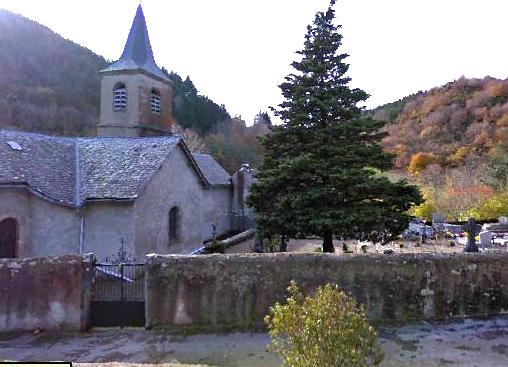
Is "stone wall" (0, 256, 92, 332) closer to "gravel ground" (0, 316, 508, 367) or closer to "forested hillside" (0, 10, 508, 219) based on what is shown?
"gravel ground" (0, 316, 508, 367)

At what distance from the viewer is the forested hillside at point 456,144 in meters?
38.4

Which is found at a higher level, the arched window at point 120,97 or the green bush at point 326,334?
the arched window at point 120,97

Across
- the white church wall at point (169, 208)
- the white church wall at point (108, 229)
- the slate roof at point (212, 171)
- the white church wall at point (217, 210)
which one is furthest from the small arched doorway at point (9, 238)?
the slate roof at point (212, 171)

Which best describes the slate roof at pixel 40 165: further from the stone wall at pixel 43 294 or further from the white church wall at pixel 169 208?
the stone wall at pixel 43 294

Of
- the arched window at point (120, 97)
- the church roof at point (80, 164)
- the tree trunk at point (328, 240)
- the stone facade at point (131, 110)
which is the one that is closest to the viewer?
the church roof at point (80, 164)

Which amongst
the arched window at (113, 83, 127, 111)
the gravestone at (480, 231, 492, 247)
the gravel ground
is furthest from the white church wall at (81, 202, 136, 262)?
the gravestone at (480, 231, 492, 247)

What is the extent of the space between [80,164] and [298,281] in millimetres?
11514

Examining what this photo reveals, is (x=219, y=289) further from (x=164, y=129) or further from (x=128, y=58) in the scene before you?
(x=128, y=58)

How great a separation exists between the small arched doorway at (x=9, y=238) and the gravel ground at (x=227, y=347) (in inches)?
202

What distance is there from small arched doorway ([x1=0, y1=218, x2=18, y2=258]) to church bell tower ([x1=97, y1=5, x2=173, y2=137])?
32.1ft

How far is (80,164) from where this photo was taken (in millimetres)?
17625

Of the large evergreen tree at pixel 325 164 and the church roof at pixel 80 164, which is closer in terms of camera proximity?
the church roof at pixel 80 164

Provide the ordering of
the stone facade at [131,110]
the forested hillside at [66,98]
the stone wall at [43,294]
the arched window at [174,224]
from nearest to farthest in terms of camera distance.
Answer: the stone wall at [43,294] < the arched window at [174,224] < the stone facade at [131,110] < the forested hillside at [66,98]

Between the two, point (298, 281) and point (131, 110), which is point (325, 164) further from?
point (131, 110)
